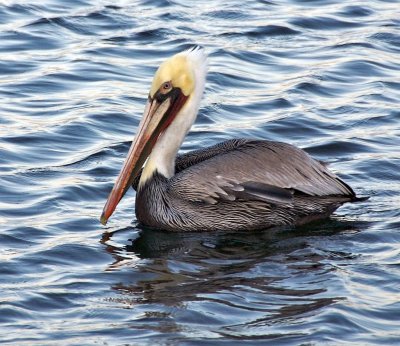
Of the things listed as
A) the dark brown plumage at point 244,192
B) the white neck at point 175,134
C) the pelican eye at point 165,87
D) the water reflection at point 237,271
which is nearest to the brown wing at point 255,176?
the dark brown plumage at point 244,192

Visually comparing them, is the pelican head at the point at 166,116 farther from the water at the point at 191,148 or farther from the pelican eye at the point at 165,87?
the water at the point at 191,148

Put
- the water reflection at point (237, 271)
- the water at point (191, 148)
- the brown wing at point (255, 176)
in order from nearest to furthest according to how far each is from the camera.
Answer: the water at point (191, 148), the water reflection at point (237, 271), the brown wing at point (255, 176)

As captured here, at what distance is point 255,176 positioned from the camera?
24.0ft

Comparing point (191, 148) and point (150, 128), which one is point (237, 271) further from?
point (191, 148)

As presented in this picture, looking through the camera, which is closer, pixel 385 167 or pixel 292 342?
pixel 292 342

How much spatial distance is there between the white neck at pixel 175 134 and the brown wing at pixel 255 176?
0.14 metres

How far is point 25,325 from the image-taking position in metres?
5.77

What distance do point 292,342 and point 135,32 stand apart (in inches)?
247

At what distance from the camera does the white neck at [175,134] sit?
756cm

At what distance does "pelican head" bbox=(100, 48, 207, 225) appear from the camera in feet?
24.8

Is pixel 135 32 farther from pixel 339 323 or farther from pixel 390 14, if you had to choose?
pixel 339 323

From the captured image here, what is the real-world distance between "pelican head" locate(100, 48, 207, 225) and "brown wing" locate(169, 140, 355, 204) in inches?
7.3

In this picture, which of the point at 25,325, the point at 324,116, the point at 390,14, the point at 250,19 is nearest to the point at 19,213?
the point at 25,325

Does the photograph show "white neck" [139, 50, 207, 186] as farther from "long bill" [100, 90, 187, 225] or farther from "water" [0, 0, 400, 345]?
"water" [0, 0, 400, 345]
